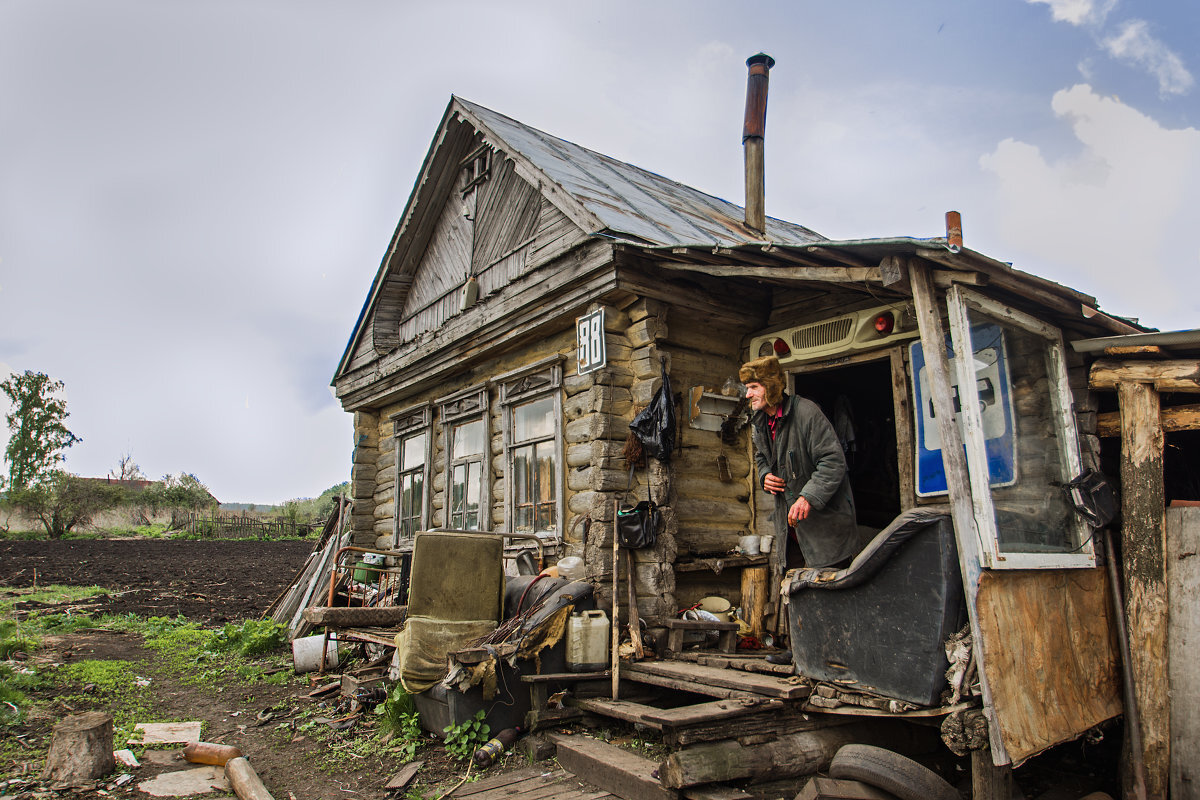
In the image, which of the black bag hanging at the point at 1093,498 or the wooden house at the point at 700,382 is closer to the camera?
the wooden house at the point at 700,382

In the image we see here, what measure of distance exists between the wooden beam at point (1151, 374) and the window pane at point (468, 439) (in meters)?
6.52

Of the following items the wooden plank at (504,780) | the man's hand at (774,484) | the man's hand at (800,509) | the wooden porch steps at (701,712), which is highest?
the man's hand at (774,484)

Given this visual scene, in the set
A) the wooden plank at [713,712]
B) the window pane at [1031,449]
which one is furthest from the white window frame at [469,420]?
the window pane at [1031,449]

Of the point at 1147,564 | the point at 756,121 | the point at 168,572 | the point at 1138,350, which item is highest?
the point at 756,121

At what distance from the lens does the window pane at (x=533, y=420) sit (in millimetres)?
7848

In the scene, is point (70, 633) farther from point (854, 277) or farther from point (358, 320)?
point (854, 277)

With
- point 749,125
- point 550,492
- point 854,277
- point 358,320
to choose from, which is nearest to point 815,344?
point 854,277

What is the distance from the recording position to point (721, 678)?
4738mm

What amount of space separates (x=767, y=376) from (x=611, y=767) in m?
2.69

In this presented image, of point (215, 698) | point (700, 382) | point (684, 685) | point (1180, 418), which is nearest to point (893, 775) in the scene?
point (684, 685)

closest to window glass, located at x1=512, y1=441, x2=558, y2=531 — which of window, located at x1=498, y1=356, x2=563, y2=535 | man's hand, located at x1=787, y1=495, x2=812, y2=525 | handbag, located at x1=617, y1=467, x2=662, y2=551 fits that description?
window, located at x1=498, y1=356, x2=563, y2=535

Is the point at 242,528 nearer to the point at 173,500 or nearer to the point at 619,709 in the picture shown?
the point at 173,500

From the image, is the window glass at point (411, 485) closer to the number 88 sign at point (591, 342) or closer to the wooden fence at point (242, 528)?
the number 88 sign at point (591, 342)

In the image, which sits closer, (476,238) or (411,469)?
(476,238)
